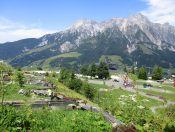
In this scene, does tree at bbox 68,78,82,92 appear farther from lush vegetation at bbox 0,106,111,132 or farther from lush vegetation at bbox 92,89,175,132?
lush vegetation at bbox 0,106,111,132

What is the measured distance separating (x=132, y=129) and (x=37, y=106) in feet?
35.6

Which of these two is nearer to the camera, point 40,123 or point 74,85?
point 40,123

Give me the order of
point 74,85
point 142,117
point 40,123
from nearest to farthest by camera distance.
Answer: point 40,123
point 142,117
point 74,85

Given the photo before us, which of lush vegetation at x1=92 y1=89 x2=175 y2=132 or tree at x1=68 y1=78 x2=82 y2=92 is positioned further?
tree at x1=68 y1=78 x2=82 y2=92

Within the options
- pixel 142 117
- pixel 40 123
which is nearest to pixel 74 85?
pixel 142 117

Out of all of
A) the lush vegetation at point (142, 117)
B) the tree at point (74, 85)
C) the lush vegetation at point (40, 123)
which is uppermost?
the lush vegetation at point (40, 123)

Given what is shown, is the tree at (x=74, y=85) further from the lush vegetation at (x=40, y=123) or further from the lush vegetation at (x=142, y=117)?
the lush vegetation at (x=40, y=123)

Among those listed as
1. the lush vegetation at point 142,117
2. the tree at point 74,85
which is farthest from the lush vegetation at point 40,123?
the tree at point 74,85

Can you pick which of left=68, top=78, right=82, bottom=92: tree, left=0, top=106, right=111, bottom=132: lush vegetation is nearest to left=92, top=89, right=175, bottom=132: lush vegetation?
left=0, top=106, right=111, bottom=132: lush vegetation

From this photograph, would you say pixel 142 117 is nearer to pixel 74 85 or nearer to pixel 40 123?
pixel 40 123

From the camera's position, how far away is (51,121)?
19734 millimetres

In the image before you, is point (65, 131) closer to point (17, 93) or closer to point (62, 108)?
point (62, 108)

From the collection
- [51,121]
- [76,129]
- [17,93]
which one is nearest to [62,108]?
[51,121]

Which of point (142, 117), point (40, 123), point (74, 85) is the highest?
point (40, 123)
